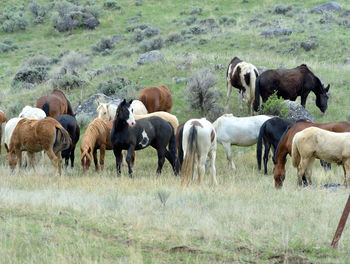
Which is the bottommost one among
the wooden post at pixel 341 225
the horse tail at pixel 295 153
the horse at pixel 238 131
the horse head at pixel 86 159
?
the horse head at pixel 86 159

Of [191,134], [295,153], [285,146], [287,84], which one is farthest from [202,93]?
[295,153]

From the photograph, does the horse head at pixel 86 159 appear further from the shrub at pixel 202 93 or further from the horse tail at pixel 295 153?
the shrub at pixel 202 93

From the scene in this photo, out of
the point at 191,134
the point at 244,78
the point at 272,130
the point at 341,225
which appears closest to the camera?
the point at 341,225

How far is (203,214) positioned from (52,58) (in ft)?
98.2

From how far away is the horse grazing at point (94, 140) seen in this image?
47.4ft

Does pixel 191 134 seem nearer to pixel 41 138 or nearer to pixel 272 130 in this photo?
pixel 272 130

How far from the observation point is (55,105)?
18062mm

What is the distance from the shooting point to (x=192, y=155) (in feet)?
38.4

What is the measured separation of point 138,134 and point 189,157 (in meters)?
2.73

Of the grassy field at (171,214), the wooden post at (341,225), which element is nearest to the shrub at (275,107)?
the grassy field at (171,214)

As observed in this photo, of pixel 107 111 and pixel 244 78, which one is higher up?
pixel 244 78

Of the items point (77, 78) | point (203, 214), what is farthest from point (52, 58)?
point (203, 214)

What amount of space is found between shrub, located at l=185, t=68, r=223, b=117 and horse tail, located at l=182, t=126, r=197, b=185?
27.0ft

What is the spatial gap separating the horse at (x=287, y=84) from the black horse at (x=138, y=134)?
5.39m
